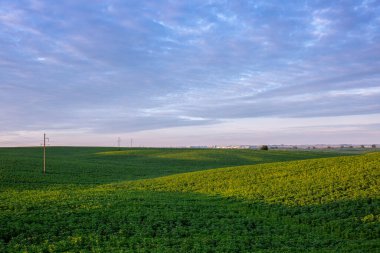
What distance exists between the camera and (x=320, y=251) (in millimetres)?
16766

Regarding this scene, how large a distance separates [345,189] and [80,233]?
2255cm

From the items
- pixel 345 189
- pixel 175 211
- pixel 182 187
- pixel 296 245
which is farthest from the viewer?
pixel 182 187

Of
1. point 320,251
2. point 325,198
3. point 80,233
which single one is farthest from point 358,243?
point 80,233

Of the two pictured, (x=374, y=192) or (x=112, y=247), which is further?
(x=374, y=192)

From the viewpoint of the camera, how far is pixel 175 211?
82.9ft

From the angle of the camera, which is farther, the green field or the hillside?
the hillside

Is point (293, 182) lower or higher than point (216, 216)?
higher

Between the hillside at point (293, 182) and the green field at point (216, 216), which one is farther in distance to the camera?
the hillside at point (293, 182)

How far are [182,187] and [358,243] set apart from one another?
2300 cm

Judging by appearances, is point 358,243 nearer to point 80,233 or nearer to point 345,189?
point 345,189

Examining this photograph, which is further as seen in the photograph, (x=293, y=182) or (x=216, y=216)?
(x=293, y=182)

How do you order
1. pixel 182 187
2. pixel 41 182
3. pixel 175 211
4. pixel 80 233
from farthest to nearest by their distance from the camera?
pixel 41 182 → pixel 182 187 → pixel 175 211 → pixel 80 233


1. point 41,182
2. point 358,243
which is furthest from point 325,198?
point 41,182

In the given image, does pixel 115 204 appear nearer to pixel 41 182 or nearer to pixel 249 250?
pixel 249 250
